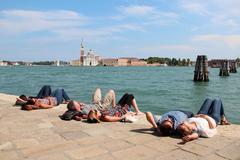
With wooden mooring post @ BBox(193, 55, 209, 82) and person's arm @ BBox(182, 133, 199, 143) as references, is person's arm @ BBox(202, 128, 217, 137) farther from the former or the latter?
wooden mooring post @ BBox(193, 55, 209, 82)

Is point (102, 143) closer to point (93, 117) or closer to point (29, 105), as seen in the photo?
point (93, 117)

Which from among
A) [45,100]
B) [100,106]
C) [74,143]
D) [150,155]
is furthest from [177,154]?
[45,100]

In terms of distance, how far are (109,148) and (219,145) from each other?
2.25 m

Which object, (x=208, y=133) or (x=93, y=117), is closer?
(x=208, y=133)

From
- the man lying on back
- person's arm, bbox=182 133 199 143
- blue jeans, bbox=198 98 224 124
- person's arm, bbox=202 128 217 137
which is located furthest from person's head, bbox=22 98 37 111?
person's arm, bbox=202 128 217 137

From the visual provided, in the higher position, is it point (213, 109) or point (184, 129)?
point (213, 109)

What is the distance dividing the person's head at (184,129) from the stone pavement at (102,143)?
0.24 meters

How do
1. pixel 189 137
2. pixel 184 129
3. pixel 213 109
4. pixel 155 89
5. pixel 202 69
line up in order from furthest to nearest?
pixel 202 69
pixel 155 89
pixel 213 109
pixel 184 129
pixel 189 137

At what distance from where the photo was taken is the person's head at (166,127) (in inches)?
285

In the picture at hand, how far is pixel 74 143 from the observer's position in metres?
6.82

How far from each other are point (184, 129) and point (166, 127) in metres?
0.44

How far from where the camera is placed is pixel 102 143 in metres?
6.79

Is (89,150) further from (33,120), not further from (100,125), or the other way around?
(33,120)

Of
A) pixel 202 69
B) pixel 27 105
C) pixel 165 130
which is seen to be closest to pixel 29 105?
pixel 27 105
